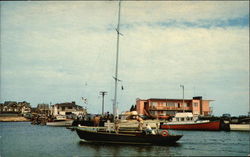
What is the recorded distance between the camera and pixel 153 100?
3236 inches

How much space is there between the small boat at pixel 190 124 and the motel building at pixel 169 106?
15324mm

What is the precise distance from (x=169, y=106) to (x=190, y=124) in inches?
857

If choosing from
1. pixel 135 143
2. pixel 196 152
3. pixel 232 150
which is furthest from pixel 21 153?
pixel 232 150

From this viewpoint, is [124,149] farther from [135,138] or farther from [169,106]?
[169,106]

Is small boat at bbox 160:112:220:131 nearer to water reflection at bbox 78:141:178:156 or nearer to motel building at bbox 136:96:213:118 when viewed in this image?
motel building at bbox 136:96:213:118

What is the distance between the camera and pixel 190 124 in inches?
2395

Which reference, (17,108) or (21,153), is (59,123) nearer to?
(21,153)

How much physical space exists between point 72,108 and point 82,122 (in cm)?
5894

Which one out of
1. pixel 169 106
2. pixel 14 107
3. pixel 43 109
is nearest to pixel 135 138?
pixel 169 106

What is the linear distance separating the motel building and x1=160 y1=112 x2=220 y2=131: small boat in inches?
603

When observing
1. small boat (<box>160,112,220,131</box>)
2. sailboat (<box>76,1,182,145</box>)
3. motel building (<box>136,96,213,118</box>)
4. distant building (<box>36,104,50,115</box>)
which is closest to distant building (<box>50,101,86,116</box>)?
distant building (<box>36,104,50,115</box>)

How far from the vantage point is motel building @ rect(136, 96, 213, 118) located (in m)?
81.9

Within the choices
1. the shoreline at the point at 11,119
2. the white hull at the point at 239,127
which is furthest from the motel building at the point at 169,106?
the shoreline at the point at 11,119

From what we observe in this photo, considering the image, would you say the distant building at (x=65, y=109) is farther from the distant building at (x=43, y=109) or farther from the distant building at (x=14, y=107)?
the distant building at (x=14, y=107)
